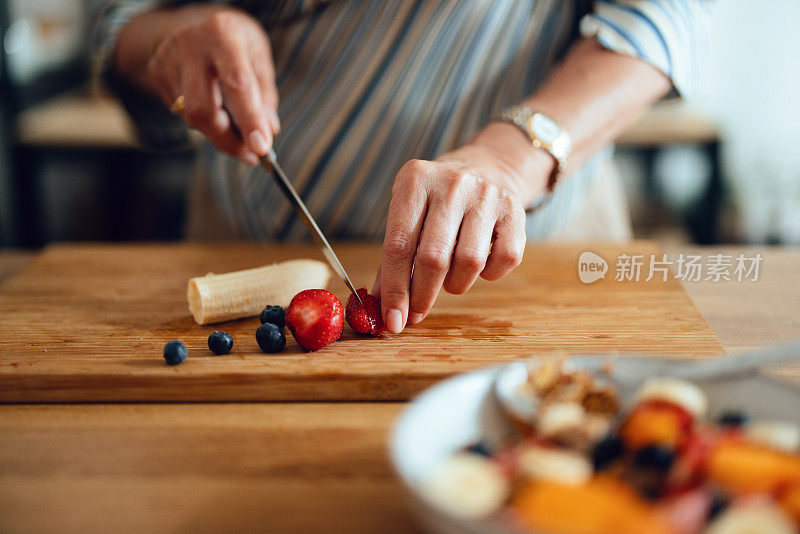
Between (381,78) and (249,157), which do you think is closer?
(249,157)

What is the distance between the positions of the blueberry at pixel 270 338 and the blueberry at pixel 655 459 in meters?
0.60

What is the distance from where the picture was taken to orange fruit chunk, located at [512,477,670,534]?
511 millimetres

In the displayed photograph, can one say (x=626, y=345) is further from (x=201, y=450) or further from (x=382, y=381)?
(x=201, y=450)

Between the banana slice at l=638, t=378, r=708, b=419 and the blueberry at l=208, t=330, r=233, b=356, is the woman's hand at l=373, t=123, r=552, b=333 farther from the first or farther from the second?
the banana slice at l=638, t=378, r=708, b=419

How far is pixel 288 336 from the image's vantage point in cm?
114

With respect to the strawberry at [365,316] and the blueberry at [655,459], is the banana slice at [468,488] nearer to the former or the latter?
the blueberry at [655,459]

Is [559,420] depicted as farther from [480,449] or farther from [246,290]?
[246,290]

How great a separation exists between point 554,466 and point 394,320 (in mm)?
551

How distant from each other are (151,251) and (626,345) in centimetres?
110

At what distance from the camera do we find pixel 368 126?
162 cm

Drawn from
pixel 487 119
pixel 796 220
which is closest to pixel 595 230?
pixel 487 119

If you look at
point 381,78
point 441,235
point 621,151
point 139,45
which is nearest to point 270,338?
point 441,235

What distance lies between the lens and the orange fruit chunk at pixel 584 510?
511mm

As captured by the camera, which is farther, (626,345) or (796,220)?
(796,220)
